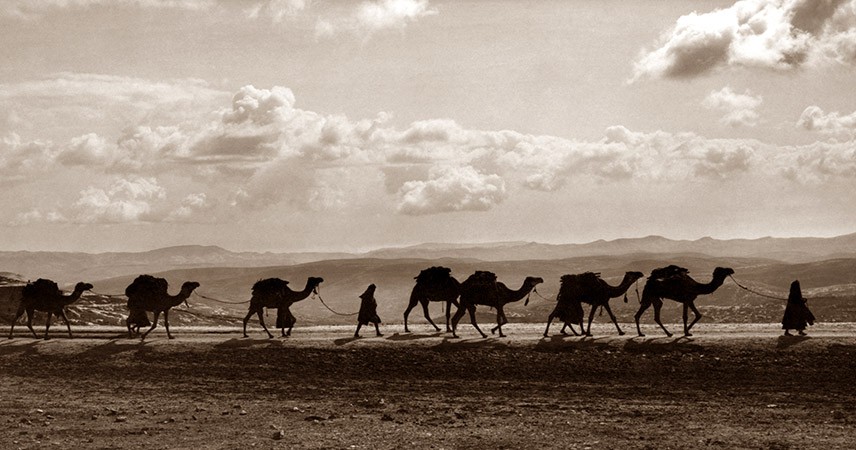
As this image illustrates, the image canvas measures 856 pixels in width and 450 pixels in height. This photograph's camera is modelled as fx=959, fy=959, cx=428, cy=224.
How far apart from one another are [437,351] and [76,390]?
34.3 ft

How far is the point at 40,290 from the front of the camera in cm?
3578

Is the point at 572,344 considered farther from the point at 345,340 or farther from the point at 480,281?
the point at 345,340

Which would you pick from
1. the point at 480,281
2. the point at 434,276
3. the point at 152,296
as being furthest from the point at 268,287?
the point at 480,281

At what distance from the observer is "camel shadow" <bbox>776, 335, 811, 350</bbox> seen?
986 inches

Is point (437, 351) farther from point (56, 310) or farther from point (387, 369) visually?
point (56, 310)

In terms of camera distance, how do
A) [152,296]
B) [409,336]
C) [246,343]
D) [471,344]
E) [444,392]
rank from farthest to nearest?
[152,296] → [246,343] → [409,336] → [471,344] → [444,392]

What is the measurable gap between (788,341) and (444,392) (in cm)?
922

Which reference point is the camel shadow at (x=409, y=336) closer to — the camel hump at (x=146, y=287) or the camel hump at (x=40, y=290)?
the camel hump at (x=146, y=287)

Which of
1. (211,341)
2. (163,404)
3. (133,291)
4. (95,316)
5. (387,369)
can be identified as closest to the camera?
(163,404)

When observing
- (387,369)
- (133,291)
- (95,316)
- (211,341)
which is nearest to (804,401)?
(387,369)

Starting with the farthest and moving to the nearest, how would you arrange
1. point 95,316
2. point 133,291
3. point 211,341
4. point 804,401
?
1. point 95,316
2. point 133,291
3. point 211,341
4. point 804,401

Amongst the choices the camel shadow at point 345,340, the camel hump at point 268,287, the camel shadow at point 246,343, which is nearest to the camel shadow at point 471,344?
the camel shadow at point 345,340

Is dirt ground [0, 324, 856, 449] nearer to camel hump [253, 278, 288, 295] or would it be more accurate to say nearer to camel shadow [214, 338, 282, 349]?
camel shadow [214, 338, 282, 349]

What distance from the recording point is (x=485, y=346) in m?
27.8
